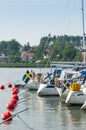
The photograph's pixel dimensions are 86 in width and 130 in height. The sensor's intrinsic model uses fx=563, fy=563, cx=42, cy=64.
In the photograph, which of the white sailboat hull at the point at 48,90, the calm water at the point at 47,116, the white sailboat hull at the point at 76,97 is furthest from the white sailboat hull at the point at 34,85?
the white sailboat hull at the point at 76,97

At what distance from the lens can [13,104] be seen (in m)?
54.0

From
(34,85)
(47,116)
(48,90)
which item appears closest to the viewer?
(47,116)


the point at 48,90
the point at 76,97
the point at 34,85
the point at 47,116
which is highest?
the point at 76,97

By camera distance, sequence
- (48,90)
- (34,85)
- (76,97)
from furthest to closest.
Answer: (34,85)
(48,90)
(76,97)

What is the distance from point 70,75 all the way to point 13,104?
12.3 meters

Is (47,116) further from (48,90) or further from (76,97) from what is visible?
(48,90)

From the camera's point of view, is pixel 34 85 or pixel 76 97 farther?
pixel 34 85

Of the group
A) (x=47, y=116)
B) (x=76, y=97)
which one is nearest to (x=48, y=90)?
(x=76, y=97)

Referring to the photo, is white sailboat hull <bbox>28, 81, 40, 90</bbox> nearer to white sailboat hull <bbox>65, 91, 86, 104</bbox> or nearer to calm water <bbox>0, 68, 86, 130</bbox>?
calm water <bbox>0, 68, 86, 130</bbox>

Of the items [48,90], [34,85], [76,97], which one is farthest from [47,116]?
[34,85]

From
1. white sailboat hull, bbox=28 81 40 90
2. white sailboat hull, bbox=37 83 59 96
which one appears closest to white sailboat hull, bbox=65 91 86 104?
white sailboat hull, bbox=37 83 59 96

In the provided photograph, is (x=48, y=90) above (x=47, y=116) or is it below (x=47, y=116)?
below

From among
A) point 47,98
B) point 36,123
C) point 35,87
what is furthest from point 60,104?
point 35,87

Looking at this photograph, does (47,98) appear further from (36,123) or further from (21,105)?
(36,123)
